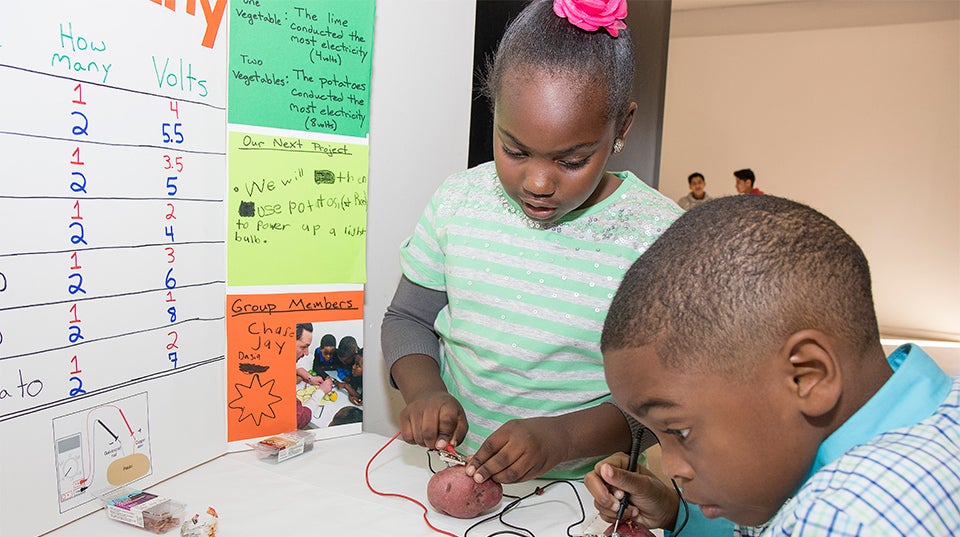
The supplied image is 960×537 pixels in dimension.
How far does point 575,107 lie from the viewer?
0.92 m

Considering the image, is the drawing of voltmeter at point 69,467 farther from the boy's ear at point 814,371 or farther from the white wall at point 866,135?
the white wall at point 866,135

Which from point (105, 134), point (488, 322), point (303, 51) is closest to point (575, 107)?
point (488, 322)

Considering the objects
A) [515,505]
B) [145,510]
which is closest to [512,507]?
[515,505]

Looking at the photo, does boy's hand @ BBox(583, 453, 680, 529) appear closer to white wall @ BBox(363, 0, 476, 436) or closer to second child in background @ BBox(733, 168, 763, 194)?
white wall @ BBox(363, 0, 476, 436)

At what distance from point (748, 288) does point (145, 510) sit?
76 cm

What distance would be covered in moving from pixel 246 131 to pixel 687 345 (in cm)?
76

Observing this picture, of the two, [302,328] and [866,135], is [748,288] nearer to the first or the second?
[302,328]

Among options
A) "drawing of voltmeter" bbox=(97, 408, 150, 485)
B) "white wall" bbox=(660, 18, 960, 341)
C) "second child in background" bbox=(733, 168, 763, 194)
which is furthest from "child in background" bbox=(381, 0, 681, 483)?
"white wall" bbox=(660, 18, 960, 341)

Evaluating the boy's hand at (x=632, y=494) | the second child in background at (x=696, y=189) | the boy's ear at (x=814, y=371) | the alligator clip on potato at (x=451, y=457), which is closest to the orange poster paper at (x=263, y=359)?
the alligator clip on potato at (x=451, y=457)

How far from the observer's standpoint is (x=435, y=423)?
A: 997 mm

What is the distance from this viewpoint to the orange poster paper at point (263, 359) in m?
1.11

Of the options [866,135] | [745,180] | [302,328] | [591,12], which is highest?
[866,135]

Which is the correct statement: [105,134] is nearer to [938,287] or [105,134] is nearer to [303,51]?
[303,51]

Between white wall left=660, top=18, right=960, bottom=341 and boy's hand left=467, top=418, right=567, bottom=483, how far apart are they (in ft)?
22.0
